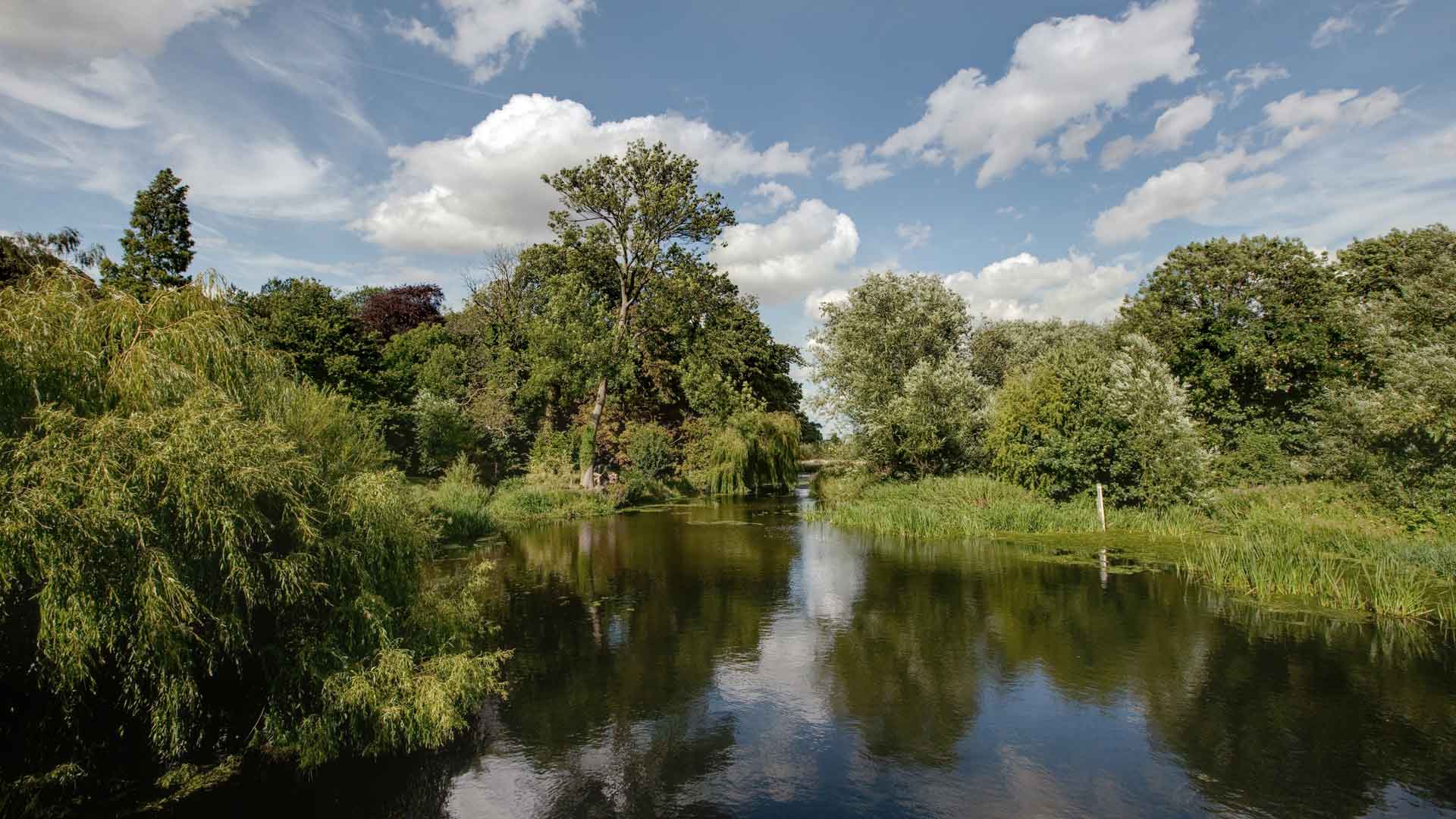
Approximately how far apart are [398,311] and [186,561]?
1889 inches

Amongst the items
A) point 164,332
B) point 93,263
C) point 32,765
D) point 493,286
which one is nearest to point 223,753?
point 32,765

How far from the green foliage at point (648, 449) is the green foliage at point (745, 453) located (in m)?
1.25

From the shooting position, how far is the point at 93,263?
983 cm

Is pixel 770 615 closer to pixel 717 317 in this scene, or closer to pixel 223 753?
pixel 223 753

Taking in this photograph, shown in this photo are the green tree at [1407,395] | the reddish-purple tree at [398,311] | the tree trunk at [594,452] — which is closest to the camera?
the green tree at [1407,395]

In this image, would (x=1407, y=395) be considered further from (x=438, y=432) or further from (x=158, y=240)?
(x=158, y=240)

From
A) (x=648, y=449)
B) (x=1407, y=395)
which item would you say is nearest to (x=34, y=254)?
(x=648, y=449)

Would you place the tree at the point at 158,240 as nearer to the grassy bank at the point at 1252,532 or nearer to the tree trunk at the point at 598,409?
the tree trunk at the point at 598,409

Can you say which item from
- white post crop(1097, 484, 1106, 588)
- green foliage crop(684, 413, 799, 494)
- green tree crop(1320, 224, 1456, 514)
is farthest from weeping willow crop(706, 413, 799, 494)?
green tree crop(1320, 224, 1456, 514)

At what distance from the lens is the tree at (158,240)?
92.6ft

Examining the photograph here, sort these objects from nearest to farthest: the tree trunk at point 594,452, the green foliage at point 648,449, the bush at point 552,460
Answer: the bush at point 552,460, the tree trunk at point 594,452, the green foliage at point 648,449

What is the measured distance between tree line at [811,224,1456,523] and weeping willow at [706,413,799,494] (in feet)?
15.1

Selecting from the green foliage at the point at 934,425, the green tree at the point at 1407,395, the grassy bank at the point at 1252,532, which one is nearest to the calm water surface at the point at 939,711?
the grassy bank at the point at 1252,532

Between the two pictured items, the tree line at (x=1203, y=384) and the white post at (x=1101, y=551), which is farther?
the tree line at (x=1203, y=384)
